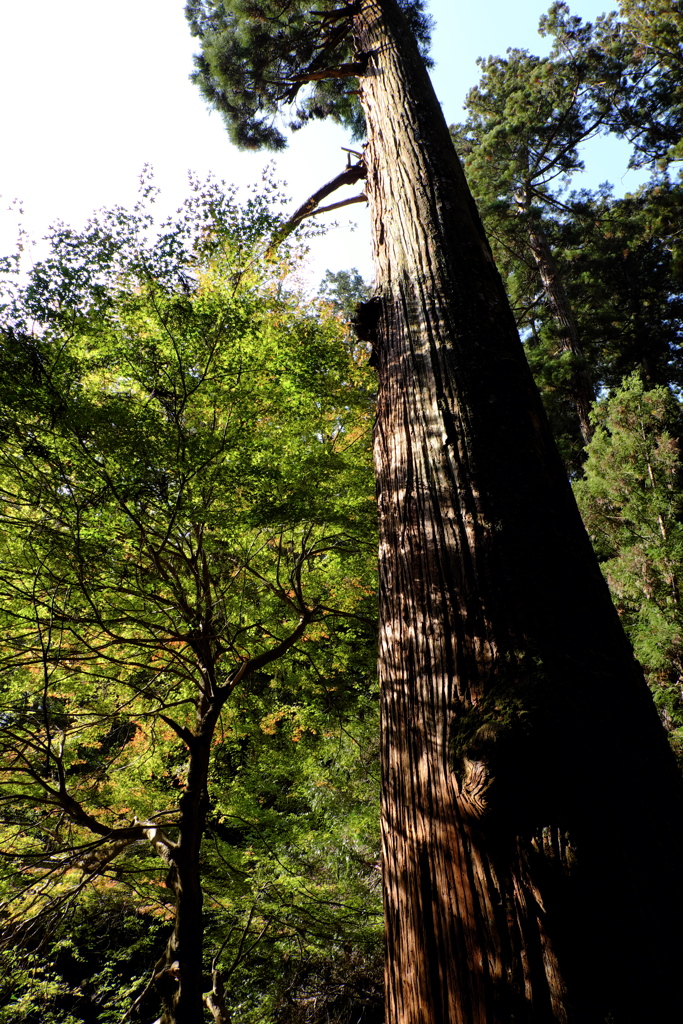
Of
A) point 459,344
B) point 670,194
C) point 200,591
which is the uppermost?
point 670,194

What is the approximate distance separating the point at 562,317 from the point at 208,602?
44.3 feet

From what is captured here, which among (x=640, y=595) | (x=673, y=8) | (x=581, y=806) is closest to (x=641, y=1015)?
(x=581, y=806)

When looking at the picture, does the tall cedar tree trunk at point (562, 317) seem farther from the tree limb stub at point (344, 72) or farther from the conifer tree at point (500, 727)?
the conifer tree at point (500, 727)

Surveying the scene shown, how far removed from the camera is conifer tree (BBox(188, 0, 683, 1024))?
816 mm

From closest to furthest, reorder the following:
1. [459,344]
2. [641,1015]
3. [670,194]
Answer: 1. [641,1015]
2. [459,344]
3. [670,194]

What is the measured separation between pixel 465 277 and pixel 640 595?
22.3 feet

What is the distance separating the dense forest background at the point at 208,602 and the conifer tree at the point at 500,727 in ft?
5.00

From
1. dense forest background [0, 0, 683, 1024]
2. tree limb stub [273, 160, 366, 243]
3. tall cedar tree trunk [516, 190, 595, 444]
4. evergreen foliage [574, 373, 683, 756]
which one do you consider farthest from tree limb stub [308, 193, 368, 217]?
tall cedar tree trunk [516, 190, 595, 444]

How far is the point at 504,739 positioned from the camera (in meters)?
0.94

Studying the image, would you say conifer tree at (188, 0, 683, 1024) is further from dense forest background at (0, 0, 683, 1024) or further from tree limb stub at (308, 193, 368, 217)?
tree limb stub at (308, 193, 368, 217)

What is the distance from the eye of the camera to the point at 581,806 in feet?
2.91

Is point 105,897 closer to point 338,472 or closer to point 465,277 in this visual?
point 338,472

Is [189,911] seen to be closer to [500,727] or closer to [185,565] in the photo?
[185,565]

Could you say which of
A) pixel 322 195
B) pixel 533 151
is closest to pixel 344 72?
pixel 322 195
